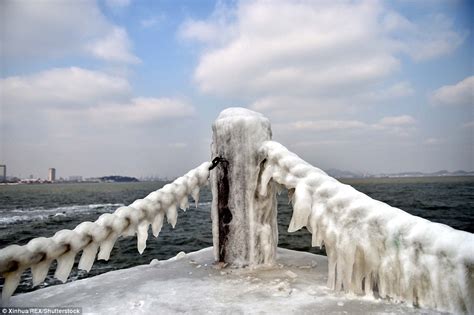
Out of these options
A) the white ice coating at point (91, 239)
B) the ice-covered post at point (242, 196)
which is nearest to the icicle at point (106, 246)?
the white ice coating at point (91, 239)

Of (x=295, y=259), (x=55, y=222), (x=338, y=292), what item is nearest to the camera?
(x=338, y=292)

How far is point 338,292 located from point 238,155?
1871 mm

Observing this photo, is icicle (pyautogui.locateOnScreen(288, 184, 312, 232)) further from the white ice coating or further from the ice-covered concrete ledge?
the white ice coating

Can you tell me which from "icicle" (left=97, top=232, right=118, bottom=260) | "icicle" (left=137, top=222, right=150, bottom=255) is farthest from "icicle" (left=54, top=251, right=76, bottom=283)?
"icicle" (left=137, top=222, right=150, bottom=255)

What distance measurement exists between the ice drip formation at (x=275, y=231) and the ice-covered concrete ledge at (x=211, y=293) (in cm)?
19

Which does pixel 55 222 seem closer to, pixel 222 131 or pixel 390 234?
pixel 222 131

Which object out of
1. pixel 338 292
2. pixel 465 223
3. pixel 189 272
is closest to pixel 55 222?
pixel 189 272

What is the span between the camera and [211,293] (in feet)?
10.5

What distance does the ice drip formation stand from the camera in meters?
2.24

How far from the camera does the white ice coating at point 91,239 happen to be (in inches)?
92.4

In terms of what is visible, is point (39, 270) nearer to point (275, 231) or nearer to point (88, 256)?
point (88, 256)

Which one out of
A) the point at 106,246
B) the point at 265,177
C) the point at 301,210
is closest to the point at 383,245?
the point at 301,210

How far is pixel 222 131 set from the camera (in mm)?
4172

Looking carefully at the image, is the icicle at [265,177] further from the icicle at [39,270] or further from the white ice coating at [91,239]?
the icicle at [39,270]
